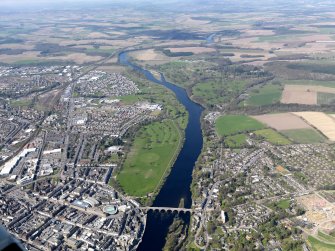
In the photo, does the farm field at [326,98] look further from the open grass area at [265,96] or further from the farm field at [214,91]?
the farm field at [214,91]

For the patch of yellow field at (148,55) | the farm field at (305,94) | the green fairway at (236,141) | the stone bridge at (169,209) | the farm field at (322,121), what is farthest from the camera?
the patch of yellow field at (148,55)

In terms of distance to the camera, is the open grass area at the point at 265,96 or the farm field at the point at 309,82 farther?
the farm field at the point at 309,82

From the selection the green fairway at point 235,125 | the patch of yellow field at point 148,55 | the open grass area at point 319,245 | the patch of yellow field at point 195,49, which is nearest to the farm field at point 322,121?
the green fairway at point 235,125

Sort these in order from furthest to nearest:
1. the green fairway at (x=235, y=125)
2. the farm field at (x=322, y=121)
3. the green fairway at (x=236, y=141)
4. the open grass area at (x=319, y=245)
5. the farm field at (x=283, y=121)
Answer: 1. the green fairway at (x=235, y=125)
2. the farm field at (x=283, y=121)
3. the farm field at (x=322, y=121)
4. the green fairway at (x=236, y=141)
5. the open grass area at (x=319, y=245)

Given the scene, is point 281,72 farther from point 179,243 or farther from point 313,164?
point 179,243

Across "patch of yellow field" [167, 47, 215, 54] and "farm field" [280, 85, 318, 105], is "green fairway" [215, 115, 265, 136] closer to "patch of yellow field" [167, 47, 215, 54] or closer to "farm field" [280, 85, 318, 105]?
"farm field" [280, 85, 318, 105]

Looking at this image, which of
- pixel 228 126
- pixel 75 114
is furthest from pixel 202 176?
pixel 75 114
